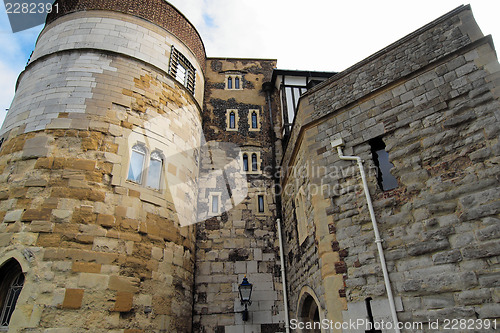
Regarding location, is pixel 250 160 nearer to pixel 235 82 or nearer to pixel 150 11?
pixel 235 82

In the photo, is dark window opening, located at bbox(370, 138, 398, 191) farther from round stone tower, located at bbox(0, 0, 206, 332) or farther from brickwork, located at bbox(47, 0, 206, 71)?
brickwork, located at bbox(47, 0, 206, 71)

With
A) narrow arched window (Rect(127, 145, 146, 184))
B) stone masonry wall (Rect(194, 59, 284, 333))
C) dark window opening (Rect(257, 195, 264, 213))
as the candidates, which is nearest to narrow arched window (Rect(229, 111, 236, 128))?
stone masonry wall (Rect(194, 59, 284, 333))

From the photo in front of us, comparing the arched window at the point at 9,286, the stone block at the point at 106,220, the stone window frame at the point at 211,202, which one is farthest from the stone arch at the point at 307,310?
the arched window at the point at 9,286

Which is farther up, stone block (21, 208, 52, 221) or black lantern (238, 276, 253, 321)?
stone block (21, 208, 52, 221)

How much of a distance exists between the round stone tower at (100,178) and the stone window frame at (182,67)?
84mm

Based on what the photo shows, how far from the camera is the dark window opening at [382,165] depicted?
5273mm

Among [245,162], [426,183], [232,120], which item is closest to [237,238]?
[245,162]

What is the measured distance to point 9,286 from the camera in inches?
218

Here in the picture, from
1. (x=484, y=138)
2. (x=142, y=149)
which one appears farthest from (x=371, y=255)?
(x=142, y=149)

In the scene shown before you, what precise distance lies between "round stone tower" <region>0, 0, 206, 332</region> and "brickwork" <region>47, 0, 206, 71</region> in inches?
1.7

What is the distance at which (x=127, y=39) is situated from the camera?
815cm

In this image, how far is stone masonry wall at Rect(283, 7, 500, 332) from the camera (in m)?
4.21

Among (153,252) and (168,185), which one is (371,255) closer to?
(153,252)

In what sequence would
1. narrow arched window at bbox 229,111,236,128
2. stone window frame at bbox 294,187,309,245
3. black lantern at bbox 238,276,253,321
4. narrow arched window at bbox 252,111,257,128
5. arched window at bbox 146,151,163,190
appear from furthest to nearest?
1. narrow arched window at bbox 252,111,257,128
2. narrow arched window at bbox 229,111,236,128
3. black lantern at bbox 238,276,253,321
4. arched window at bbox 146,151,163,190
5. stone window frame at bbox 294,187,309,245
